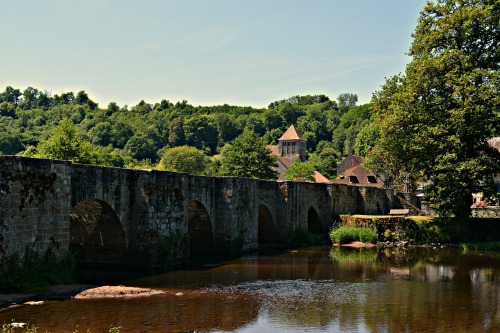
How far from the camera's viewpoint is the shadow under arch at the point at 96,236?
18797 millimetres

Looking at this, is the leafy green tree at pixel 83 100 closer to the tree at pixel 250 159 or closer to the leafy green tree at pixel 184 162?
the leafy green tree at pixel 184 162

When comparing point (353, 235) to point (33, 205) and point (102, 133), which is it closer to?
point (33, 205)

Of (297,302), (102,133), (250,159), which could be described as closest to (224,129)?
(102,133)

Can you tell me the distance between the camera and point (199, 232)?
2505 centimetres

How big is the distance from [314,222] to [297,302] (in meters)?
20.9

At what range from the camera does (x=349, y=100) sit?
17950 centimetres

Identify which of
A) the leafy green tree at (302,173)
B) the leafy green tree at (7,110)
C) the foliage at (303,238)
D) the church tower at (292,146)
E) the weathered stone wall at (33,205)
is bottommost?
the foliage at (303,238)

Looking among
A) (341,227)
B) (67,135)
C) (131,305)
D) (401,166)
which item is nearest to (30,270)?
(131,305)

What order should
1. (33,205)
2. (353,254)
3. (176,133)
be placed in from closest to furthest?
(33,205) → (353,254) → (176,133)

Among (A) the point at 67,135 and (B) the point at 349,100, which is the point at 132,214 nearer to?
(A) the point at 67,135

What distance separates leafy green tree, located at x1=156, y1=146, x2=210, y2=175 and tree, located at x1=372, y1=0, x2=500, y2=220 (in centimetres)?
5279

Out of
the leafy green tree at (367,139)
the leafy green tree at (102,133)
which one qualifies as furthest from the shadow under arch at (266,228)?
the leafy green tree at (102,133)

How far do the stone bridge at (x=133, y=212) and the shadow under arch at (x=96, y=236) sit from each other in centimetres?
3

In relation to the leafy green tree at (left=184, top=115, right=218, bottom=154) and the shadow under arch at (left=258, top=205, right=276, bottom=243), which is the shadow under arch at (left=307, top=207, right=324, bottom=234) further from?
the leafy green tree at (left=184, top=115, right=218, bottom=154)
